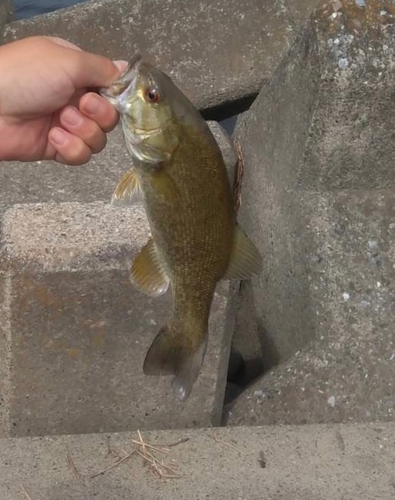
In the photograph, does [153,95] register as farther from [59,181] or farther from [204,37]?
[204,37]

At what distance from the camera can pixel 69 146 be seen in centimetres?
272

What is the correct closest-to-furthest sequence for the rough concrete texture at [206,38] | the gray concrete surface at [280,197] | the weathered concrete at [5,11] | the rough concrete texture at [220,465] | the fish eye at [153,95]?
the fish eye at [153,95]
the rough concrete texture at [220,465]
the gray concrete surface at [280,197]
the rough concrete texture at [206,38]
the weathered concrete at [5,11]

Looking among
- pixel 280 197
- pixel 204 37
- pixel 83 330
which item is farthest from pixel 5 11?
pixel 83 330

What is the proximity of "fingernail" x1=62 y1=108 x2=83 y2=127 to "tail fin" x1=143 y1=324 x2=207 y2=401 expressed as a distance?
0.73m

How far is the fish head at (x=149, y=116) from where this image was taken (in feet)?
7.02

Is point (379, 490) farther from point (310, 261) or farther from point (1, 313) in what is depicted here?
point (1, 313)

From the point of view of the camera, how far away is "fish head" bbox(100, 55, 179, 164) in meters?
2.14

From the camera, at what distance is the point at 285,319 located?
12.7 feet

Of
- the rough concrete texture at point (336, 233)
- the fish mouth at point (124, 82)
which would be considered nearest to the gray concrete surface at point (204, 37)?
the rough concrete texture at point (336, 233)

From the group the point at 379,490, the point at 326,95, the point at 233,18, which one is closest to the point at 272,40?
the point at 233,18

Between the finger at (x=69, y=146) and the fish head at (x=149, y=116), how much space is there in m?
0.54

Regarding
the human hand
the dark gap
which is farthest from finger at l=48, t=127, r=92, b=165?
the dark gap

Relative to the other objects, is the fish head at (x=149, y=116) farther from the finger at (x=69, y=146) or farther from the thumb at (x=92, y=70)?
the finger at (x=69, y=146)

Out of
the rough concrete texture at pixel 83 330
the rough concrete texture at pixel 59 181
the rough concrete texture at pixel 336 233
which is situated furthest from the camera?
Answer: the rough concrete texture at pixel 59 181
